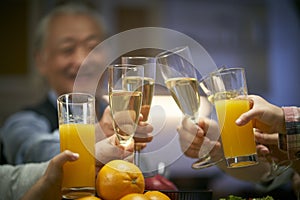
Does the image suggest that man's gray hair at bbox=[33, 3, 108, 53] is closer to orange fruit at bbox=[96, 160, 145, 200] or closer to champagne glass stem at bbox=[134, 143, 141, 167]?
champagne glass stem at bbox=[134, 143, 141, 167]

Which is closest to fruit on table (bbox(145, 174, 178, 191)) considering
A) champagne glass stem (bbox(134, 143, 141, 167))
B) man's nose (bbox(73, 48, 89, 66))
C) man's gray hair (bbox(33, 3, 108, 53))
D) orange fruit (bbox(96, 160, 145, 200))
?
champagne glass stem (bbox(134, 143, 141, 167))

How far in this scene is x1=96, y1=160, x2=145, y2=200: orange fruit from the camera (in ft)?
2.80

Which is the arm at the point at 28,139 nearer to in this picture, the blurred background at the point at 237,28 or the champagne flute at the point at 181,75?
the champagne flute at the point at 181,75

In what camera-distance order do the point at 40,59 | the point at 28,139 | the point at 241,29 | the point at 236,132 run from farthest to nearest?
the point at 241,29 < the point at 40,59 < the point at 28,139 < the point at 236,132

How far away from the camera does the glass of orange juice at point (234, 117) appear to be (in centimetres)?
94

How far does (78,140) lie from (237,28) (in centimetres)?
274

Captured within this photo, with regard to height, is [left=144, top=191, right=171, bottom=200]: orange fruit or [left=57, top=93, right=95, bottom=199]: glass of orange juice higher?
[left=57, top=93, right=95, bottom=199]: glass of orange juice

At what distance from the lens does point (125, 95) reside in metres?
0.90

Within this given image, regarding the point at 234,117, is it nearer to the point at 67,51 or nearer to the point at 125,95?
the point at 125,95

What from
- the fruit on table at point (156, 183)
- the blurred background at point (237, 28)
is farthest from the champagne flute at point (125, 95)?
the blurred background at point (237, 28)

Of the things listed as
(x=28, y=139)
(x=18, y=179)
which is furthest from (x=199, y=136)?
(x=28, y=139)

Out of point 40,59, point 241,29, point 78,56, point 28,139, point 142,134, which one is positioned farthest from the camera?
point 241,29

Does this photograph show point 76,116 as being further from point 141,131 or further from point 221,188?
point 221,188

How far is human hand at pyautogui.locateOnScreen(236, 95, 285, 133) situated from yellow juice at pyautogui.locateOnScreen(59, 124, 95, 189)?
0.28 m
